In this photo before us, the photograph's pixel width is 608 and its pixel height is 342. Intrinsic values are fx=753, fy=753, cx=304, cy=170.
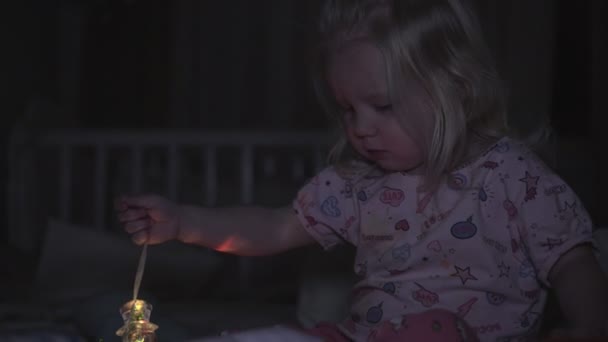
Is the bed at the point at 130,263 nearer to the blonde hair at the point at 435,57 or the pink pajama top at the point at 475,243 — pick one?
the pink pajama top at the point at 475,243

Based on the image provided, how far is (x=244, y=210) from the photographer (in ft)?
4.04

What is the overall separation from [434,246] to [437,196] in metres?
0.08

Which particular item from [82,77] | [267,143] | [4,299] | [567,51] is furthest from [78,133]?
[567,51]

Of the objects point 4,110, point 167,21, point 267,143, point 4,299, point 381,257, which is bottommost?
point 4,299

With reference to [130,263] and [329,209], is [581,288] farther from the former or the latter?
[130,263]

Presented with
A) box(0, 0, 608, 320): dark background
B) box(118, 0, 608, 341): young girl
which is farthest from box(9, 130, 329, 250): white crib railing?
→ box(118, 0, 608, 341): young girl

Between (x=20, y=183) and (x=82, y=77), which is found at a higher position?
(x=82, y=77)

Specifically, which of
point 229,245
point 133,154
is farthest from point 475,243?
point 133,154

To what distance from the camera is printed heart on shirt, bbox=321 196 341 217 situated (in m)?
1.22

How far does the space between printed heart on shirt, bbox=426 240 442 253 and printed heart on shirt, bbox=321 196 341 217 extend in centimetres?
18

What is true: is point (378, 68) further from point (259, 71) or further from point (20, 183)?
point (259, 71)

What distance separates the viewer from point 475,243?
108 centimetres

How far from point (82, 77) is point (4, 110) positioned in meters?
0.62

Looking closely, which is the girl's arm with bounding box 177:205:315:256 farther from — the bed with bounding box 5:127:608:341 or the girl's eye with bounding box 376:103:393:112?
the girl's eye with bounding box 376:103:393:112
